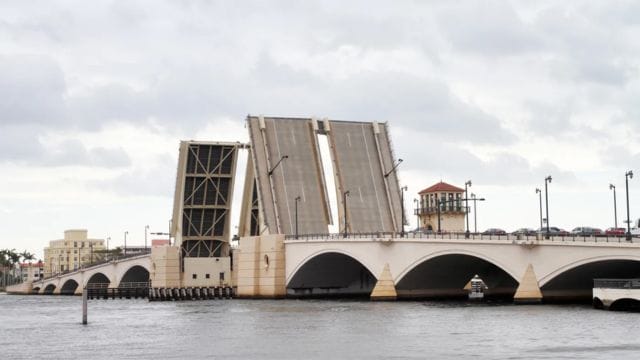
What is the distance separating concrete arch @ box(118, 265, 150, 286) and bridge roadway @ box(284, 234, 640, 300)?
112 ft

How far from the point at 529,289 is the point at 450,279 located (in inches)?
641

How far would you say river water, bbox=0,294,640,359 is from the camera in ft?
128

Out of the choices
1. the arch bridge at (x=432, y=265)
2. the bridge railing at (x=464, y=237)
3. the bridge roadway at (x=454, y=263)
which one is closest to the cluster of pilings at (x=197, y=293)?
the arch bridge at (x=432, y=265)

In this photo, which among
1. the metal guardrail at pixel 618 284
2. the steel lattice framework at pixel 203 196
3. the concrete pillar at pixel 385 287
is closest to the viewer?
the metal guardrail at pixel 618 284

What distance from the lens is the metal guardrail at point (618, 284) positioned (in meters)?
51.2

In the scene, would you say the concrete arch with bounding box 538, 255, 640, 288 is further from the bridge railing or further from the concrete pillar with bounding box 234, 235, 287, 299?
the concrete pillar with bounding box 234, 235, 287, 299

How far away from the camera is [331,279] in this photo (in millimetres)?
84812

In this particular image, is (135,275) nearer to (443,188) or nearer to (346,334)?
(443,188)

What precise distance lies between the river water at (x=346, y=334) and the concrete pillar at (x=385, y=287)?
2646 millimetres

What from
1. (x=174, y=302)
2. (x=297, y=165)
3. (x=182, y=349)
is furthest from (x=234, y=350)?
(x=174, y=302)

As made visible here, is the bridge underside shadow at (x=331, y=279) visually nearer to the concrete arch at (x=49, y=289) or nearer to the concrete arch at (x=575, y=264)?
the concrete arch at (x=575, y=264)

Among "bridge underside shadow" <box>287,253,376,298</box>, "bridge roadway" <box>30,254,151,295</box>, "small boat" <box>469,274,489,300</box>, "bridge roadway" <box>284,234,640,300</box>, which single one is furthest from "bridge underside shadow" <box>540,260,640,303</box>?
"bridge roadway" <box>30,254,151,295</box>

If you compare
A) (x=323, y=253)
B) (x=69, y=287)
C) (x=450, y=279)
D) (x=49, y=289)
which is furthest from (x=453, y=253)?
(x=49, y=289)

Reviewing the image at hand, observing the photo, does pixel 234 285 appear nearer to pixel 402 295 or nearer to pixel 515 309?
pixel 402 295
